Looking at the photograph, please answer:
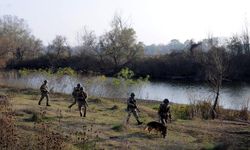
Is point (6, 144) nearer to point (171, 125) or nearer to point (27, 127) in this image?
point (27, 127)

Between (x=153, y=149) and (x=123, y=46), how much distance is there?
6221cm

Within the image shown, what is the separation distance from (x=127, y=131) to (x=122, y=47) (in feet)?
195

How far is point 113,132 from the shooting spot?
19.8 meters

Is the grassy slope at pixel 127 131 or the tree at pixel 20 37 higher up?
the tree at pixel 20 37

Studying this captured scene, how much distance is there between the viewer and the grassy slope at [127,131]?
17.7 meters

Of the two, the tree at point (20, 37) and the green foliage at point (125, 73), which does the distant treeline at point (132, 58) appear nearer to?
the tree at point (20, 37)

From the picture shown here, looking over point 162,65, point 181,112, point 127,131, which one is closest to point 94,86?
point 181,112

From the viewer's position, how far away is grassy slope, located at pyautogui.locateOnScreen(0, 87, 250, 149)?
17655 mm

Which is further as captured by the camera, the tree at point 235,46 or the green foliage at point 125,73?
the tree at point 235,46

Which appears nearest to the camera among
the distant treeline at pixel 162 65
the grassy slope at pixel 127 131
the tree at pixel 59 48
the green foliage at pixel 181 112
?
the grassy slope at pixel 127 131

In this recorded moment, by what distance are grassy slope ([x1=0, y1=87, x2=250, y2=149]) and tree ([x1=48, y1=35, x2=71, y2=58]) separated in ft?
196

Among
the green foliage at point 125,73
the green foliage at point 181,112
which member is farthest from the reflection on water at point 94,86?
the green foliage at point 181,112

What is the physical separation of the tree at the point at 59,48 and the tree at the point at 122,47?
9.85 meters

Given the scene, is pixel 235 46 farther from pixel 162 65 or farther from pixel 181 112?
pixel 181 112
